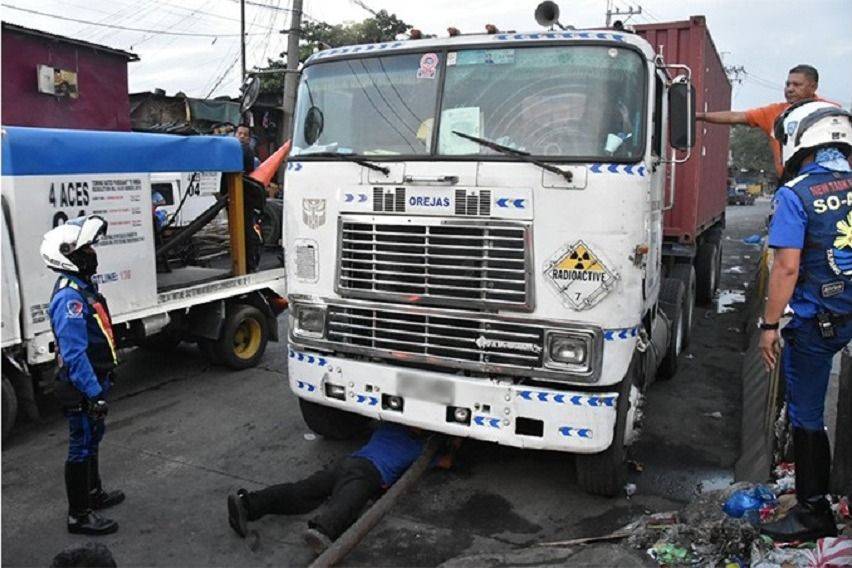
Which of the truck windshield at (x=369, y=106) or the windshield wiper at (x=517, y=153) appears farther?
the truck windshield at (x=369, y=106)

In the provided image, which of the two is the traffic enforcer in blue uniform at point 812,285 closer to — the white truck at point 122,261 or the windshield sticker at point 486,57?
the windshield sticker at point 486,57

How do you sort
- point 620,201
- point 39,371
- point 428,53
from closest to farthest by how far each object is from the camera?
1. point 620,201
2. point 428,53
3. point 39,371

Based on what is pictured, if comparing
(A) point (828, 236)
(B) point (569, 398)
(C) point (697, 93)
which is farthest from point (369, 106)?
(C) point (697, 93)

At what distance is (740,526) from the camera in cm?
355

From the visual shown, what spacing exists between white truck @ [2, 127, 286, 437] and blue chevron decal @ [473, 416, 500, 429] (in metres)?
3.50

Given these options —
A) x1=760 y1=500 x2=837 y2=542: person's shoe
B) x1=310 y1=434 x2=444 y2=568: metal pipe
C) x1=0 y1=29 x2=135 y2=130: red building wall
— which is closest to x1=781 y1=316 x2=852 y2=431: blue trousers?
x1=760 y1=500 x2=837 y2=542: person's shoe

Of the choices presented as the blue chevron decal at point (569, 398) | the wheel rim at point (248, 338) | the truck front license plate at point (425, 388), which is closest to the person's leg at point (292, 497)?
the truck front license plate at point (425, 388)

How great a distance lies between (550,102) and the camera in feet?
13.9

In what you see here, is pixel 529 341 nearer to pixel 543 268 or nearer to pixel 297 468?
pixel 543 268

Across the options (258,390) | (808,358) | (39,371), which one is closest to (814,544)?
(808,358)

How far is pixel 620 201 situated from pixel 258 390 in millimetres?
4318

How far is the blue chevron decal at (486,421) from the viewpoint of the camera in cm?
422

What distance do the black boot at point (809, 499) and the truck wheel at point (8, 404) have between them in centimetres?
518

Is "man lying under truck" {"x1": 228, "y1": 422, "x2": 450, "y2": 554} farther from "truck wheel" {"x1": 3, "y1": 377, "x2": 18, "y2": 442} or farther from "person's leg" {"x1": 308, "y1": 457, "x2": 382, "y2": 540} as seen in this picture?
"truck wheel" {"x1": 3, "y1": 377, "x2": 18, "y2": 442}
